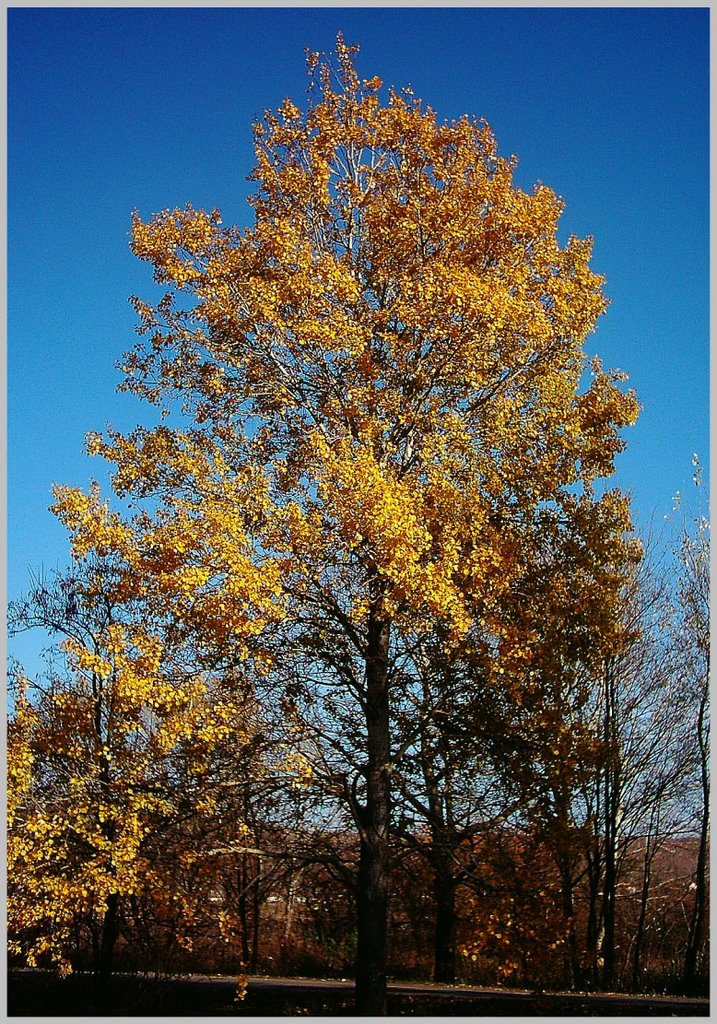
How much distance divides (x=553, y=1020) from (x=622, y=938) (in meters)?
10.4

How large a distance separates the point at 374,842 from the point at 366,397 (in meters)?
4.35

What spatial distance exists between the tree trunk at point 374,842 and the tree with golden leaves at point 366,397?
2cm

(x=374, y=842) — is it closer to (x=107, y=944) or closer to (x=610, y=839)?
(x=107, y=944)

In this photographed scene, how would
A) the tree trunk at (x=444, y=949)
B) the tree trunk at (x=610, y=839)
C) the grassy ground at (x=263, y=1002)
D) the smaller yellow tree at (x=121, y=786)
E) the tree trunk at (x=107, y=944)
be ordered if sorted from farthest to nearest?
the tree trunk at (x=610, y=839) < the tree trunk at (x=444, y=949) < the tree trunk at (x=107, y=944) < the grassy ground at (x=263, y=1002) < the smaller yellow tree at (x=121, y=786)

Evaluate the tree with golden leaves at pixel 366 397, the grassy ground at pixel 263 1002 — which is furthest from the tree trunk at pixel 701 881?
the tree with golden leaves at pixel 366 397

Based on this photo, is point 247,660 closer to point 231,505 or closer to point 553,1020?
point 231,505

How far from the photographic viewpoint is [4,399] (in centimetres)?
940

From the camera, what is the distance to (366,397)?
32.3 ft

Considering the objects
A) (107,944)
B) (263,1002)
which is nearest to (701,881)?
(263,1002)

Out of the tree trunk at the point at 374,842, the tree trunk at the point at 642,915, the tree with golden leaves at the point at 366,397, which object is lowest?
the tree trunk at the point at 642,915

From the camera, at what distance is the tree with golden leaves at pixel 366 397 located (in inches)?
352

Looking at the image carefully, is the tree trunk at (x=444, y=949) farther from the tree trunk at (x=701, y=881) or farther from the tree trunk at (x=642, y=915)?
the tree trunk at (x=701, y=881)

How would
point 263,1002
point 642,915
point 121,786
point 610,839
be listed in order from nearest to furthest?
point 121,786 < point 263,1002 < point 610,839 < point 642,915

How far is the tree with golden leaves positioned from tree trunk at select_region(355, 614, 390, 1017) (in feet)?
0.07
